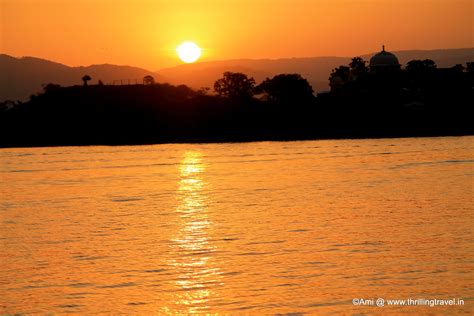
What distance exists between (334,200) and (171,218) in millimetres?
11118

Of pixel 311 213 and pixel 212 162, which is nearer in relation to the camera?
pixel 311 213

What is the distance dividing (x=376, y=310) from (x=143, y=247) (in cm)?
1298

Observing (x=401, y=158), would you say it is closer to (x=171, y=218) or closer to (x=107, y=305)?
(x=171, y=218)

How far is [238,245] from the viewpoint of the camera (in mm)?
33969

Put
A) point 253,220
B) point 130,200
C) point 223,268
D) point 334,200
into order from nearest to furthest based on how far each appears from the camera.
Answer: point 223,268 → point 253,220 → point 334,200 → point 130,200

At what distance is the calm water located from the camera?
992 inches

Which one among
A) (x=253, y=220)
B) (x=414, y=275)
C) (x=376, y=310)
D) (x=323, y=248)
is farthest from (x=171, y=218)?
(x=376, y=310)

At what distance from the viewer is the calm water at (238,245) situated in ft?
82.7

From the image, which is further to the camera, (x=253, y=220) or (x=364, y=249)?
(x=253, y=220)

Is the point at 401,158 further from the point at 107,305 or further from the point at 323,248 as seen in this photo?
the point at 107,305

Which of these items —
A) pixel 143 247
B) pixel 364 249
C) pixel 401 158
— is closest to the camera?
pixel 364 249

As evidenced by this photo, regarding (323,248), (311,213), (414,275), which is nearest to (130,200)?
(311,213)

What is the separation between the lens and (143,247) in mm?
34250

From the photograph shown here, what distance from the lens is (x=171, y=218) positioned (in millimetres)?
44750
